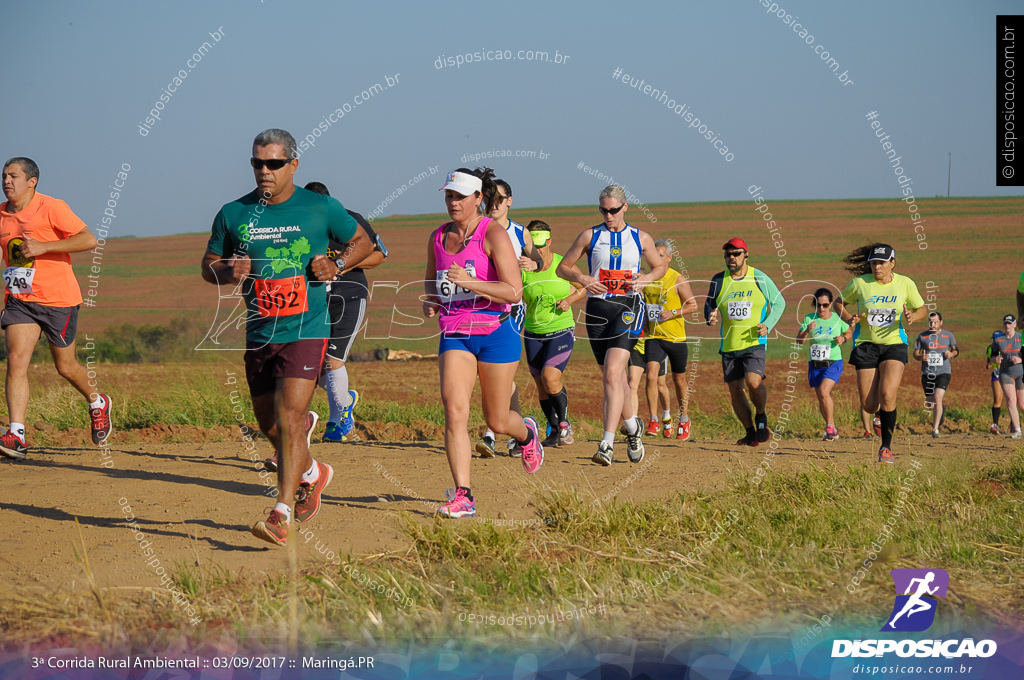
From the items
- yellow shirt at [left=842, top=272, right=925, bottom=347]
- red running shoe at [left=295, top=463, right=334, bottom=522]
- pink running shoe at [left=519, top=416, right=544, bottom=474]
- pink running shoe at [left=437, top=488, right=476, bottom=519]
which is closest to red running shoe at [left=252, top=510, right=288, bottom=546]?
red running shoe at [left=295, top=463, right=334, bottom=522]

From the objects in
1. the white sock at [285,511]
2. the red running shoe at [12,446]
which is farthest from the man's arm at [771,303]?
the red running shoe at [12,446]

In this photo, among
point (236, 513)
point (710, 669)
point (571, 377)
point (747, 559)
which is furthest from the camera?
point (571, 377)

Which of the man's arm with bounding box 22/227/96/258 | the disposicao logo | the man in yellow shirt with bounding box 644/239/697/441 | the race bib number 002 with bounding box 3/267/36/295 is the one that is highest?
the man's arm with bounding box 22/227/96/258

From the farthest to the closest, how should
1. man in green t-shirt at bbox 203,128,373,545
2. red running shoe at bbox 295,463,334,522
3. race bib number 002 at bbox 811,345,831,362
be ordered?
1. race bib number 002 at bbox 811,345,831,362
2. red running shoe at bbox 295,463,334,522
3. man in green t-shirt at bbox 203,128,373,545

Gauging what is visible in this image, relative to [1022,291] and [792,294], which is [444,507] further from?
[792,294]

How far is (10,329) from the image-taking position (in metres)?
7.89

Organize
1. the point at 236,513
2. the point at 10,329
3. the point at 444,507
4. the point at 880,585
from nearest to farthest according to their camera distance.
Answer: the point at 880,585 < the point at 444,507 < the point at 236,513 < the point at 10,329

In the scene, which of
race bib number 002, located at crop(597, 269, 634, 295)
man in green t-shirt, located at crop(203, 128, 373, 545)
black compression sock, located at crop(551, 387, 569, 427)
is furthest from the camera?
black compression sock, located at crop(551, 387, 569, 427)

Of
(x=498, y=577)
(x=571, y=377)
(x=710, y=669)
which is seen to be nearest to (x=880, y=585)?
(x=710, y=669)

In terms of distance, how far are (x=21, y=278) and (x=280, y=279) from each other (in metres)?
3.76

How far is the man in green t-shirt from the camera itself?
5.29 m

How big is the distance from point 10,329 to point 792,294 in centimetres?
2548

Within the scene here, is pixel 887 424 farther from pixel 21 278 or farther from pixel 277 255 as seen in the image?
pixel 21 278

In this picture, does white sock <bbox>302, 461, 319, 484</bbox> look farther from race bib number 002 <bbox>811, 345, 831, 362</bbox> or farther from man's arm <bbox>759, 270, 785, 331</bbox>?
race bib number 002 <bbox>811, 345, 831, 362</bbox>
